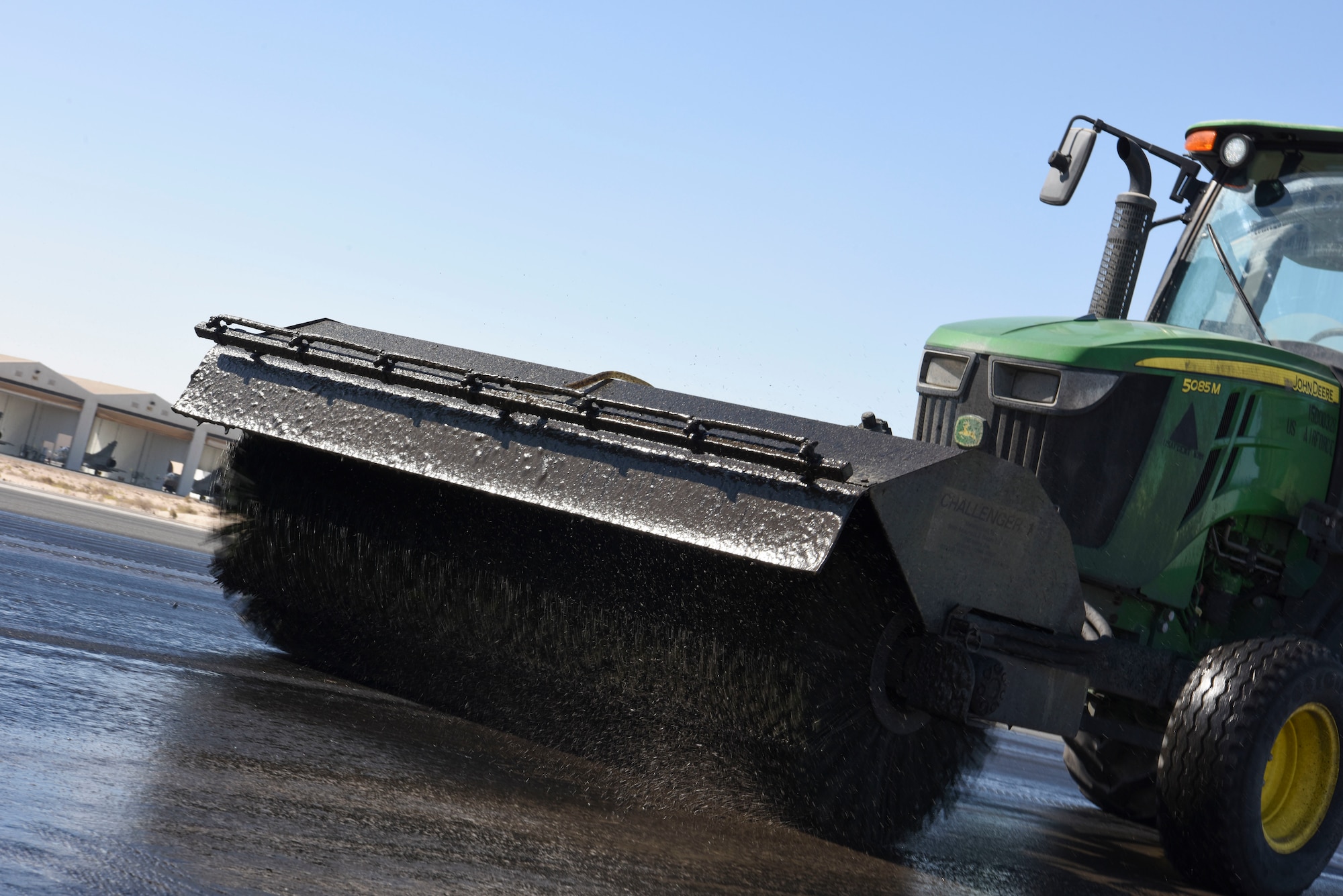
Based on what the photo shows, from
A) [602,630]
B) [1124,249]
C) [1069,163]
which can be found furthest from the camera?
[1124,249]

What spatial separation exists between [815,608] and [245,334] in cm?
283

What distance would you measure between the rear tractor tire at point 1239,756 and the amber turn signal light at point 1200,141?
252 cm

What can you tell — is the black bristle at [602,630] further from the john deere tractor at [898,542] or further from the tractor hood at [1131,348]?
the tractor hood at [1131,348]

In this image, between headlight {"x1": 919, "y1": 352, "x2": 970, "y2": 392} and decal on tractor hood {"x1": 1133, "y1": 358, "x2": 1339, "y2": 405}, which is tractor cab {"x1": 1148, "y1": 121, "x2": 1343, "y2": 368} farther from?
headlight {"x1": 919, "y1": 352, "x2": 970, "y2": 392}

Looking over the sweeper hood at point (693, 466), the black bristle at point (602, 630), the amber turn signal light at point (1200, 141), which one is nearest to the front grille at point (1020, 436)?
the sweeper hood at point (693, 466)

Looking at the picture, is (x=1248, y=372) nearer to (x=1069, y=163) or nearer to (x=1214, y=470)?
(x=1214, y=470)

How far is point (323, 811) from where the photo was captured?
314 centimetres

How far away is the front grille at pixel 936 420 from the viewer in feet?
16.8

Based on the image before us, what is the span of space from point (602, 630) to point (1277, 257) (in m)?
3.40

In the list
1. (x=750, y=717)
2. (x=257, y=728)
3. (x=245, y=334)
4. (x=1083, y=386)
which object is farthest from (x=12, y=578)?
(x=1083, y=386)

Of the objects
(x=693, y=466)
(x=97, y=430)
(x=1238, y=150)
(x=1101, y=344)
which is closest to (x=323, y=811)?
(x=693, y=466)

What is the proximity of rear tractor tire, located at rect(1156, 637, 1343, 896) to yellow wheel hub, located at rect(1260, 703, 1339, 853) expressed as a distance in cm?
2

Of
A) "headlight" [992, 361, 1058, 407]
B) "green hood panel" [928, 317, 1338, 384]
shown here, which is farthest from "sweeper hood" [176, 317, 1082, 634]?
"green hood panel" [928, 317, 1338, 384]

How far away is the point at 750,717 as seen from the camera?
4250 mm
